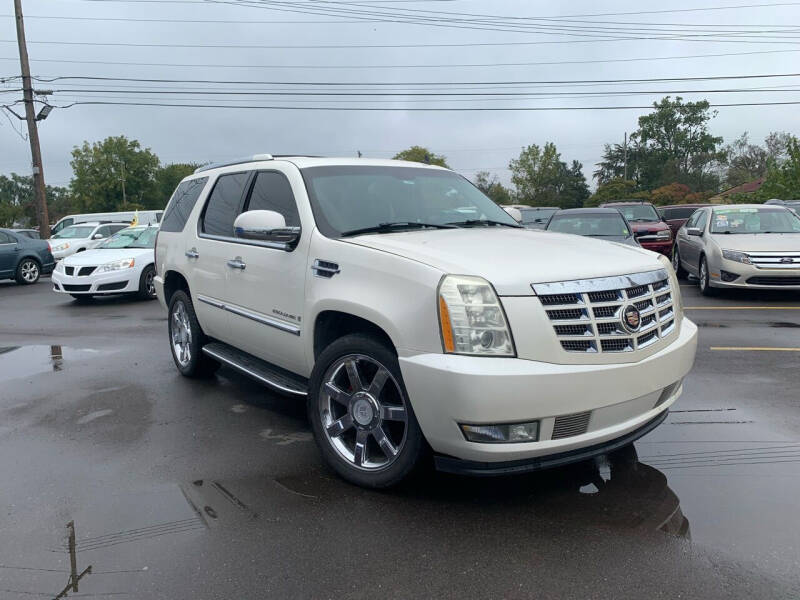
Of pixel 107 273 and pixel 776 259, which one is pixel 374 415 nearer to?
pixel 776 259

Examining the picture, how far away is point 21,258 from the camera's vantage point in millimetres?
17531

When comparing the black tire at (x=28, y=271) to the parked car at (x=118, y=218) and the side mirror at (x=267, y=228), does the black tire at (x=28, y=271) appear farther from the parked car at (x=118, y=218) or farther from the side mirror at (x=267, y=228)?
the side mirror at (x=267, y=228)

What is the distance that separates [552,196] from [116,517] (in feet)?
245

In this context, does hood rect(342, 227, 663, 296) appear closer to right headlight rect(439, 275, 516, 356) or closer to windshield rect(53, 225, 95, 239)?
right headlight rect(439, 275, 516, 356)

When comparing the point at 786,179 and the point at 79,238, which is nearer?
the point at 79,238

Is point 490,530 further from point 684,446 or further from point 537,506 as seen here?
point 684,446

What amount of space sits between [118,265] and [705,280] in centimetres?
1073

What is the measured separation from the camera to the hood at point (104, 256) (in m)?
12.9

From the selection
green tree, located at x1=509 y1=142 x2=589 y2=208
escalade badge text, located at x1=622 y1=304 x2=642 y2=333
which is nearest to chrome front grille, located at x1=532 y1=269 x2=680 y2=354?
escalade badge text, located at x1=622 y1=304 x2=642 y2=333

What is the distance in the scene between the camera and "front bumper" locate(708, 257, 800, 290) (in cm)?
1040

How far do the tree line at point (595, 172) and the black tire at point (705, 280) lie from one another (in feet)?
148

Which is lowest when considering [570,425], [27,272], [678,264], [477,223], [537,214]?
[678,264]

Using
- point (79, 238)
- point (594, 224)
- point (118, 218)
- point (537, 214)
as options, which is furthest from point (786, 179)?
point (79, 238)

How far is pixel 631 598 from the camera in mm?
2701
